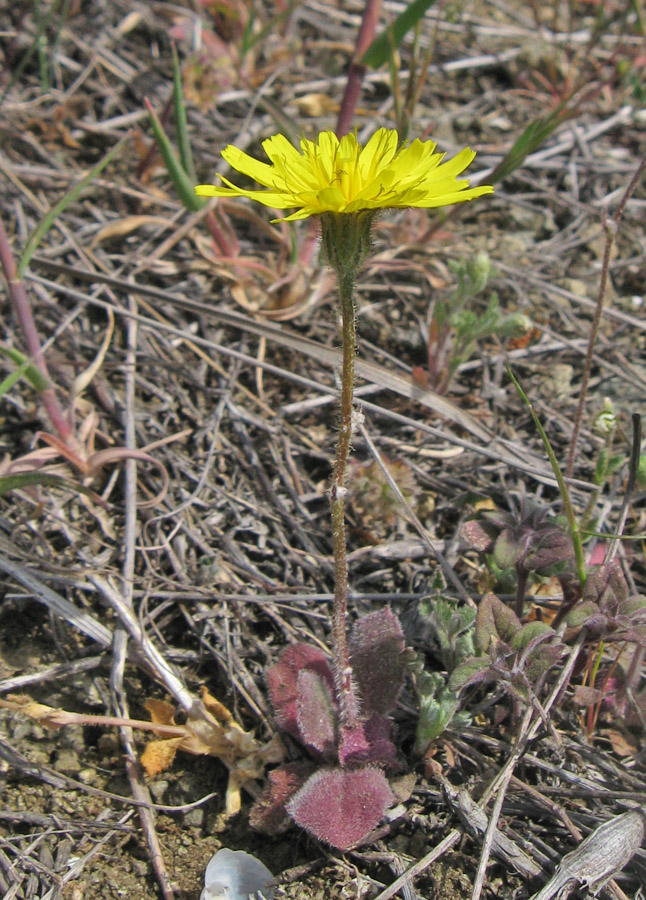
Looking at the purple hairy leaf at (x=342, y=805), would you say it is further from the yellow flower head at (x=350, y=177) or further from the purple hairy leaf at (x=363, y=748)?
the yellow flower head at (x=350, y=177)

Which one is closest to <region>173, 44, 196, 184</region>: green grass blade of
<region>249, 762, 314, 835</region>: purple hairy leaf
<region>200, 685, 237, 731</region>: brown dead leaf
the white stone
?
<region>200, 685, 237, 731</region>: brown dead leaf

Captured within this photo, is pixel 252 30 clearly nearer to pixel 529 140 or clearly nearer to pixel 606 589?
pixel 529 140

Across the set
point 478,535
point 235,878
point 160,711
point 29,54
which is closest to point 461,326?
point 478,535

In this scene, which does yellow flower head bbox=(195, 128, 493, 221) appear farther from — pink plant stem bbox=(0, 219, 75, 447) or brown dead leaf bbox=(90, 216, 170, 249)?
brown dead leaf bbox=(90, 216, 170, 249)

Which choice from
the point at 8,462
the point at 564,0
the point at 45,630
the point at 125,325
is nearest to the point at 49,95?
the point at 125,325

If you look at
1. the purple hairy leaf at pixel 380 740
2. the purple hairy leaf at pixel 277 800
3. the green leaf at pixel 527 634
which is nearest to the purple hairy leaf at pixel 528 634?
the green leaf at pixel 527 634

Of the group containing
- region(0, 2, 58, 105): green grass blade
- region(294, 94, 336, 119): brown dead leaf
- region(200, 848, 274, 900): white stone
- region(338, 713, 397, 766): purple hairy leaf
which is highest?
region(0, 2, 58, 105): green grass blade
